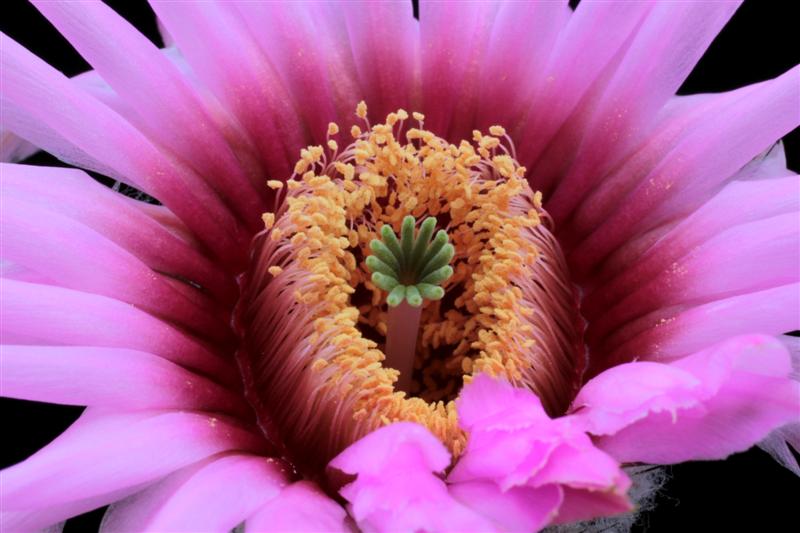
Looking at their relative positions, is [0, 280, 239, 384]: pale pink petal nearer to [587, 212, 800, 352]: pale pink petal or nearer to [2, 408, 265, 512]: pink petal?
[2, 408, 265, 512]: pink petal

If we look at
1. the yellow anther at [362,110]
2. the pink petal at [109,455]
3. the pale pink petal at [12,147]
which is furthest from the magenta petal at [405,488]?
the pale pink petal at [12,147]

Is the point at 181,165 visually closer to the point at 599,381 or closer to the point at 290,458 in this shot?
the point at 290,458

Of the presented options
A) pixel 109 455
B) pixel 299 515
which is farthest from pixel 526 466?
pixel 109 455

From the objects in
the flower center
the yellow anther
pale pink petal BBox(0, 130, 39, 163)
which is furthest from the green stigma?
pale pink petal BBox(0, 130, 39, 163)

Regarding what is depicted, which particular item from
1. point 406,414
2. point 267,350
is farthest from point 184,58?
point 406,414

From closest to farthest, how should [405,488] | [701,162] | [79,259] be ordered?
[405,488] < [79,259] < [701,162]

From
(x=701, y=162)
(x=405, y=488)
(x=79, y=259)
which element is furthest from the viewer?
(x=701, y=162)

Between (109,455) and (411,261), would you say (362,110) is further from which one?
(109,455)
